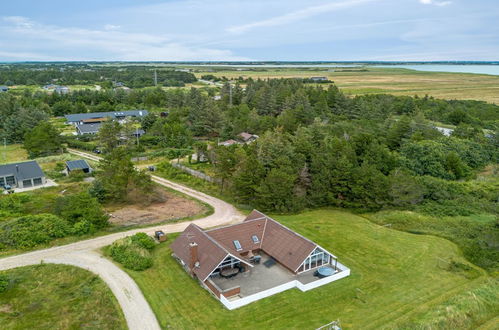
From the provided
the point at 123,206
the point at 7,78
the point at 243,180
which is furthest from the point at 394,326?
the point at 7,78

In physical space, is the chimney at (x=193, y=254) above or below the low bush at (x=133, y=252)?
above

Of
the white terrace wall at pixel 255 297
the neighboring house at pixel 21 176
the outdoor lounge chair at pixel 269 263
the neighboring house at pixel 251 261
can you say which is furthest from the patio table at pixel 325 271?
the neighboring house at pixel 21 176

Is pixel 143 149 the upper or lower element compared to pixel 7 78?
lower

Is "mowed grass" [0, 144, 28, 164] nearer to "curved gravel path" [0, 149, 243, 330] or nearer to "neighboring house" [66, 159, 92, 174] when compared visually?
"neighboring house" [66, 159, 92, 174]

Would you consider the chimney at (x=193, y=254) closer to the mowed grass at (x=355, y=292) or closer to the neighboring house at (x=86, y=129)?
the mowed grass at (x=355, y=292)

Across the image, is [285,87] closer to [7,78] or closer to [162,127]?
[162,127]

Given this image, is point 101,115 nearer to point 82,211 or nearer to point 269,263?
point 82,211

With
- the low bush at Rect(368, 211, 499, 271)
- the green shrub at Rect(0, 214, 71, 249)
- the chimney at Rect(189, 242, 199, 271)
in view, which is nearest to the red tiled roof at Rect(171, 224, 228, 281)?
the chimney at Rect(189, 242, 199, 271)
